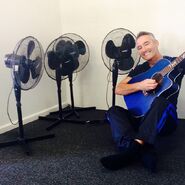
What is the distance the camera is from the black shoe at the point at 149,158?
74.7 inches

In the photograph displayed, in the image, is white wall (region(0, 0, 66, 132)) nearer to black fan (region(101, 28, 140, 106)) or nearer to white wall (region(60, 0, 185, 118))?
white wall (region(60, 0, 185, 118))

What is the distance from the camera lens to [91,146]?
2400mm

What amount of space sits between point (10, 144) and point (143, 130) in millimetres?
1198

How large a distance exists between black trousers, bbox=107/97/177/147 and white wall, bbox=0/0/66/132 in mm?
1198

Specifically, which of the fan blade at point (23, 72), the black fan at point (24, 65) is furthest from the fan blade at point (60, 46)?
the fan blade at point (23, 72)

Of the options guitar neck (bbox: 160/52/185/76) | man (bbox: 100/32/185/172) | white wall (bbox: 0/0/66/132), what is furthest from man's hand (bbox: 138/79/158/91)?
white wall (bbox: 0/0/66/132)

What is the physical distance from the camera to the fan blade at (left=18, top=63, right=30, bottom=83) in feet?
7.40

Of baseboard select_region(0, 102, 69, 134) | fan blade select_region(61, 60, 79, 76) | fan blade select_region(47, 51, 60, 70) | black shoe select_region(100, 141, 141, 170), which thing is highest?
fan blade select_region(47, 51, 60, 70)

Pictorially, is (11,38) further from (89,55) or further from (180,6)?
(180,6)

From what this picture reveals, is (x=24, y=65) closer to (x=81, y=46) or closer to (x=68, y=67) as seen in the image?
(x=68, y=67)

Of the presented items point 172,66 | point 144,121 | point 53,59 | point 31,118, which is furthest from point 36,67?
point 172,66

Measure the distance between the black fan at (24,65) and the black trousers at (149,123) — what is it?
0.76m

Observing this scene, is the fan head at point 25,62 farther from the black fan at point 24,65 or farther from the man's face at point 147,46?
the man's face at point 147,46

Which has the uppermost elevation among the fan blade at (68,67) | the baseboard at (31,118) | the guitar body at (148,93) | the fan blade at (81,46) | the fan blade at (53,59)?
the fan blade at (81,46)
